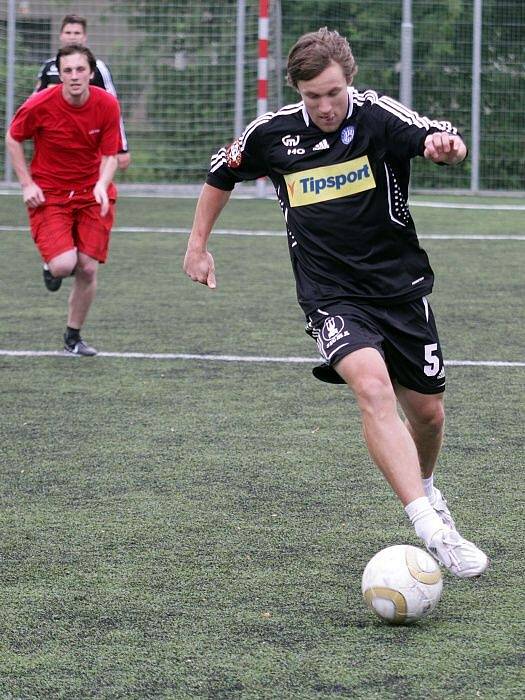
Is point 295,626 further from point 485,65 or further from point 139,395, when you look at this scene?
point 485,65

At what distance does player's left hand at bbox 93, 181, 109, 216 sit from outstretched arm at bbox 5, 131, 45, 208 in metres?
0.38

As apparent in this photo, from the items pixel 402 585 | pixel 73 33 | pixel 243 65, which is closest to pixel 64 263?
pixel 73 33

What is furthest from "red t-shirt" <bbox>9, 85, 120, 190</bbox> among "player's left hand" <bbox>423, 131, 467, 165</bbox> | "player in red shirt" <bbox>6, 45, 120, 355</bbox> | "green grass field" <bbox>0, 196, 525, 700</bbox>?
"player's left hand" <bbox>423, 131, 467, 165</bbox>

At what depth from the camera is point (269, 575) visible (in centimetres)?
425

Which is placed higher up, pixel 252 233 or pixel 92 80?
pixel 92 80

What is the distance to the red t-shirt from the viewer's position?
8305mm

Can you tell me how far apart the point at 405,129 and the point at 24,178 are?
4.40 m

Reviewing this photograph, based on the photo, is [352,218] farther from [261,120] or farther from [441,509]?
[441,509]

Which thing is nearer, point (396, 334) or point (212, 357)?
point (396, 334)

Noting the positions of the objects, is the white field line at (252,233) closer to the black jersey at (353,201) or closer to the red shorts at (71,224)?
the red shorts at (71,224)

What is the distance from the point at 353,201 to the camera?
4.42m

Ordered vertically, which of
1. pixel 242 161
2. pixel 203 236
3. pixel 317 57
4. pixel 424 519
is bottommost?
pixel 424 519

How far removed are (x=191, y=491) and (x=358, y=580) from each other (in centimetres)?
125

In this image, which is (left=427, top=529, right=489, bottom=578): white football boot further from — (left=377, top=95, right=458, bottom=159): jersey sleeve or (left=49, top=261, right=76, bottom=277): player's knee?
(left=49, top=261, right=76, bottom=277): player's knee
